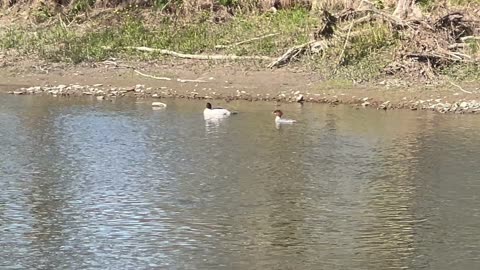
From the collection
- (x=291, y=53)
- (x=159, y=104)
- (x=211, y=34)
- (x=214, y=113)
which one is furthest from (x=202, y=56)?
(x=214, y=113)

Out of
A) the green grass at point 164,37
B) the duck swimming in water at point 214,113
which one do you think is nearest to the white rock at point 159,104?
the duck swimming in water at point 214,113

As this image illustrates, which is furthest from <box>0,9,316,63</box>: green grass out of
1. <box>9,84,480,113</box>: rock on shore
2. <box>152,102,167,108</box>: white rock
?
<box>152,102,167,108</box>: white rock

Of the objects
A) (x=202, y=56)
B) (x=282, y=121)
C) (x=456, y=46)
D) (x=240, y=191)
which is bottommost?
(x=240, y=191)

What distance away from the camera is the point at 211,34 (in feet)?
69.6

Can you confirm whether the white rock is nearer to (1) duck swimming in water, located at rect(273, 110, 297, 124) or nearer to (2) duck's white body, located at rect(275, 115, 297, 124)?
(1) duck swimming in water, located at rect(273, 110, 297, 124)

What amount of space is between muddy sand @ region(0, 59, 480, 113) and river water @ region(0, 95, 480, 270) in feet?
2.92

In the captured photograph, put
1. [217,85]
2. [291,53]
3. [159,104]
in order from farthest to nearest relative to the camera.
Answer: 1. [291,53]
2. [217,85]
3. [159,104]

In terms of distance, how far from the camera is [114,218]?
375 inches

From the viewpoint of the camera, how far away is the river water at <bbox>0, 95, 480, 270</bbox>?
8484mm

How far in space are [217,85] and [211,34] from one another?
3235mm

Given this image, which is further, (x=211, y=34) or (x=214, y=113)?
(x=211, y=34)

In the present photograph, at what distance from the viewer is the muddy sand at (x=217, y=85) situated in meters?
16.7

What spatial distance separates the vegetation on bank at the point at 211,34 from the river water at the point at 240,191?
268 centimetres

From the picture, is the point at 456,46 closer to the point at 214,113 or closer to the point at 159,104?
the point at 214,113
